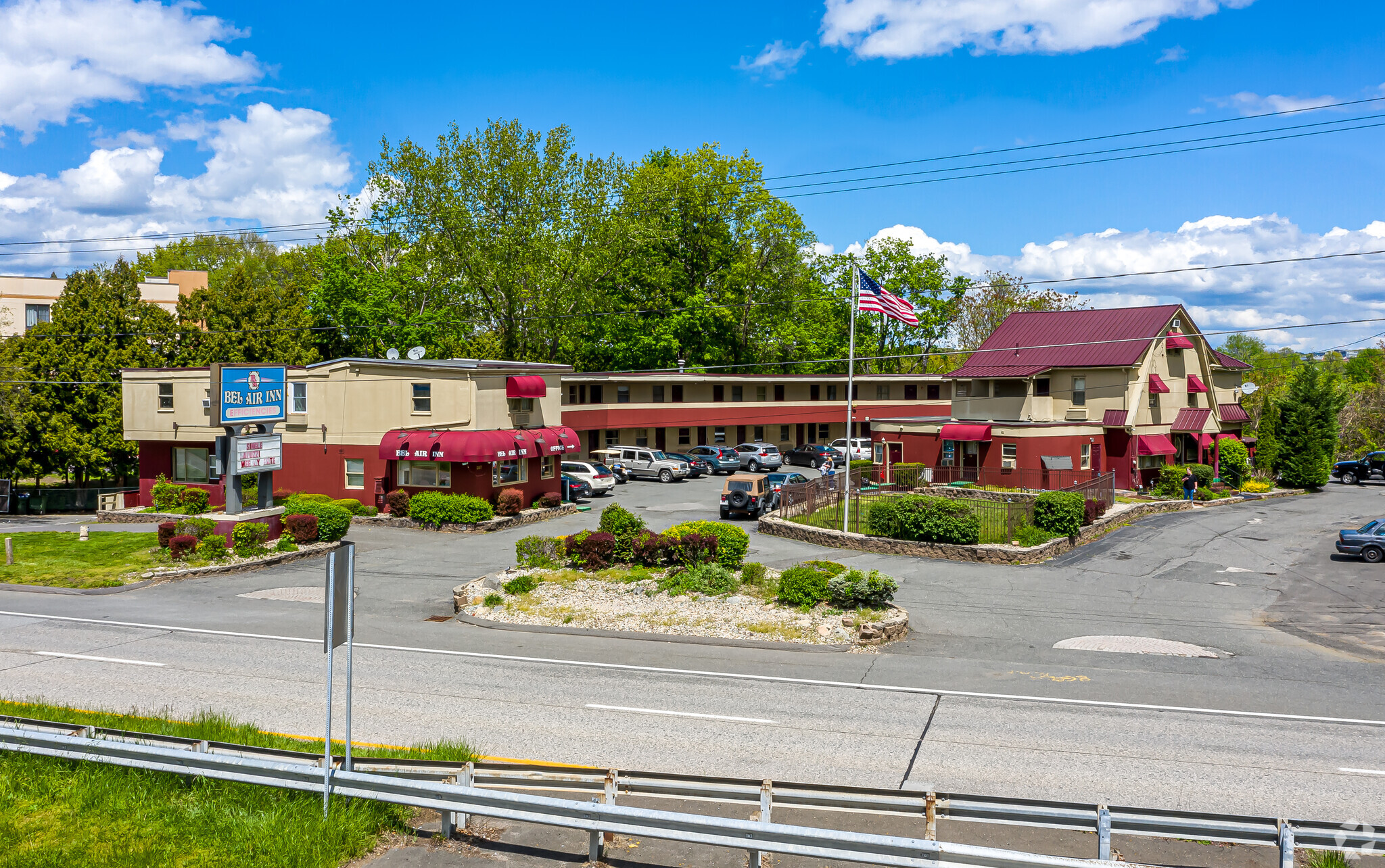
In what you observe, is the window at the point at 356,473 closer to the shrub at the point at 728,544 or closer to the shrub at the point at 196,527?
the shrub at the point at 196,527

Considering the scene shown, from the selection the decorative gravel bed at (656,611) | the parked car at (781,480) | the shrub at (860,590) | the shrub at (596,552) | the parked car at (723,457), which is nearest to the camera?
the decorative gravel bed at (656,611)

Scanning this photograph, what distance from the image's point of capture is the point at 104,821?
29.2 feet

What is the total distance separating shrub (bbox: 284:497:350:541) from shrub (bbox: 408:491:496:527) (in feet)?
13.3

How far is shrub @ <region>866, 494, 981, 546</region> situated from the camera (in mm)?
30219

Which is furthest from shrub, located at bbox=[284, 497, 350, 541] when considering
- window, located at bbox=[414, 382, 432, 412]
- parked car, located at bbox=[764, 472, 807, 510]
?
parked car, located at bbox=[764, 472, 807, 510]

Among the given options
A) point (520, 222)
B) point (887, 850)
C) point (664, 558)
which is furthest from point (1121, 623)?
point (520, 222)

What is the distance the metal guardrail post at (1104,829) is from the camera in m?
7.53

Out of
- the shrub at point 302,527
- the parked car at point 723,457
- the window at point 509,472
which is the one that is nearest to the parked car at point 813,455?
the parked car at point 723,457

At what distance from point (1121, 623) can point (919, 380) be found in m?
52.0

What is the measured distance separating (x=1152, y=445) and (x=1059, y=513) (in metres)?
20.5

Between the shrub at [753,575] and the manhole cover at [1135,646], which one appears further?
the shrub at [753,575]

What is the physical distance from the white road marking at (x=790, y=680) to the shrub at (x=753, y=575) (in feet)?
17.4

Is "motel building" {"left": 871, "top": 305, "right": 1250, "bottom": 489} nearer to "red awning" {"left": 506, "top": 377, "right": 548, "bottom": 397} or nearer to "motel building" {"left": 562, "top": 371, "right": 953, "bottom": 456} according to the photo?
"motel building" {"left": 562, "top": 371, "right": 953, "bottom": 456}

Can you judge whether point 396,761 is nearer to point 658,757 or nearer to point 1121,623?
point 658,757
